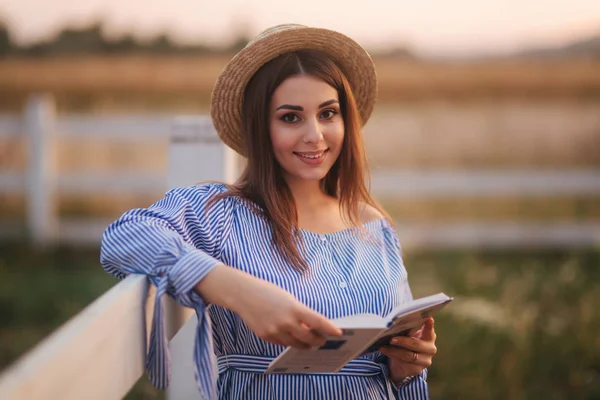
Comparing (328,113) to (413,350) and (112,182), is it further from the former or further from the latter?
(112,182)

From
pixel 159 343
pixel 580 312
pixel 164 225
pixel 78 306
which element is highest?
pixel 164 225

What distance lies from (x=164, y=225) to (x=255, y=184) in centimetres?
48

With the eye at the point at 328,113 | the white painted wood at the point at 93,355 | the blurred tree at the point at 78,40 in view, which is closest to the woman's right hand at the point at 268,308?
the white painted wood at the point at 93,355

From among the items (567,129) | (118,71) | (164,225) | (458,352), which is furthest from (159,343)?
(118,71)

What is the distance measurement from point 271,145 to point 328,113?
0.59 ft

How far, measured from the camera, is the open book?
1.35 m

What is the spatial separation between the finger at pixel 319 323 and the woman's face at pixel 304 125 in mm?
709

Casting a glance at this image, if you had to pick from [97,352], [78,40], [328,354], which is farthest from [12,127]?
[78,40]

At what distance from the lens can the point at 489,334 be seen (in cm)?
379

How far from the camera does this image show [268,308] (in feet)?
4.41

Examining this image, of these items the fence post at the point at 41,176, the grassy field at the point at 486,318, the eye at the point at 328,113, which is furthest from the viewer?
the fence post at the point at 41,176

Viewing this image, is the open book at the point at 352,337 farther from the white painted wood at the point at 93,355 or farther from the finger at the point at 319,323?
the white painted wood at the point at 93,355

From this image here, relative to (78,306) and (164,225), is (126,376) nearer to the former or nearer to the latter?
(164,225)

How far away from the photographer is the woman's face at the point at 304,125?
1934mm
